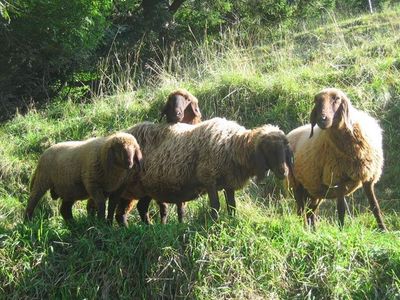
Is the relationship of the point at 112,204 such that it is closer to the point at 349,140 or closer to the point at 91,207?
the point at 91,207

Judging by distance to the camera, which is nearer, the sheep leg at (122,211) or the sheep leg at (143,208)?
the sheep leg at (122,211)

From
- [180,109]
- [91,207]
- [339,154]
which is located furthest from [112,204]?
[339,154]

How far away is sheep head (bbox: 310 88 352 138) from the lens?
7105 millimetres

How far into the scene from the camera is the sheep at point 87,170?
23.4 feet

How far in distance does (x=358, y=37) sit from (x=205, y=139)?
7566 millimetres

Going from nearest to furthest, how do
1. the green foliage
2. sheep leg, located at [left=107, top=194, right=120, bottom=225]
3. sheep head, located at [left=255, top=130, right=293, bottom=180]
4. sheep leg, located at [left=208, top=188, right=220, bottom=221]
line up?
sheep head, located at [left=255, top=130, right=293, bottom=180] < sheep leg, located at [left=208, top=188, right=220, bottom=221] < sheep leg, located at [left=107, top=194, right=120, bottom=225] < the green foliage

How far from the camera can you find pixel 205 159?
7.05 m

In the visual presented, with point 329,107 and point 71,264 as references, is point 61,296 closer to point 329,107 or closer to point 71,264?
point 71,264

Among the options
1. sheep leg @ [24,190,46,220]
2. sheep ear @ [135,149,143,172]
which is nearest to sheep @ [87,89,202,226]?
sheep leg @ [24,190,46,220]

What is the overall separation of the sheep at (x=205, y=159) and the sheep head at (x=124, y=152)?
0.34m

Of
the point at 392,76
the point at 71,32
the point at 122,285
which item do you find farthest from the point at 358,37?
the point at 122,285

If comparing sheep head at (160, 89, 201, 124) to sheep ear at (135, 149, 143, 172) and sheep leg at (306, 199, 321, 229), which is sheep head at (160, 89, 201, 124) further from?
sheep leg at (306, 199, 321, 229)

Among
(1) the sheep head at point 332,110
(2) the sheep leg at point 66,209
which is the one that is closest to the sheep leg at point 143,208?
(2) the sheep leg at point 66,209

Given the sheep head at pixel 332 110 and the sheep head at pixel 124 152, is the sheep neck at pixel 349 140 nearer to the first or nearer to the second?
the sheep head at pixel 332 110
